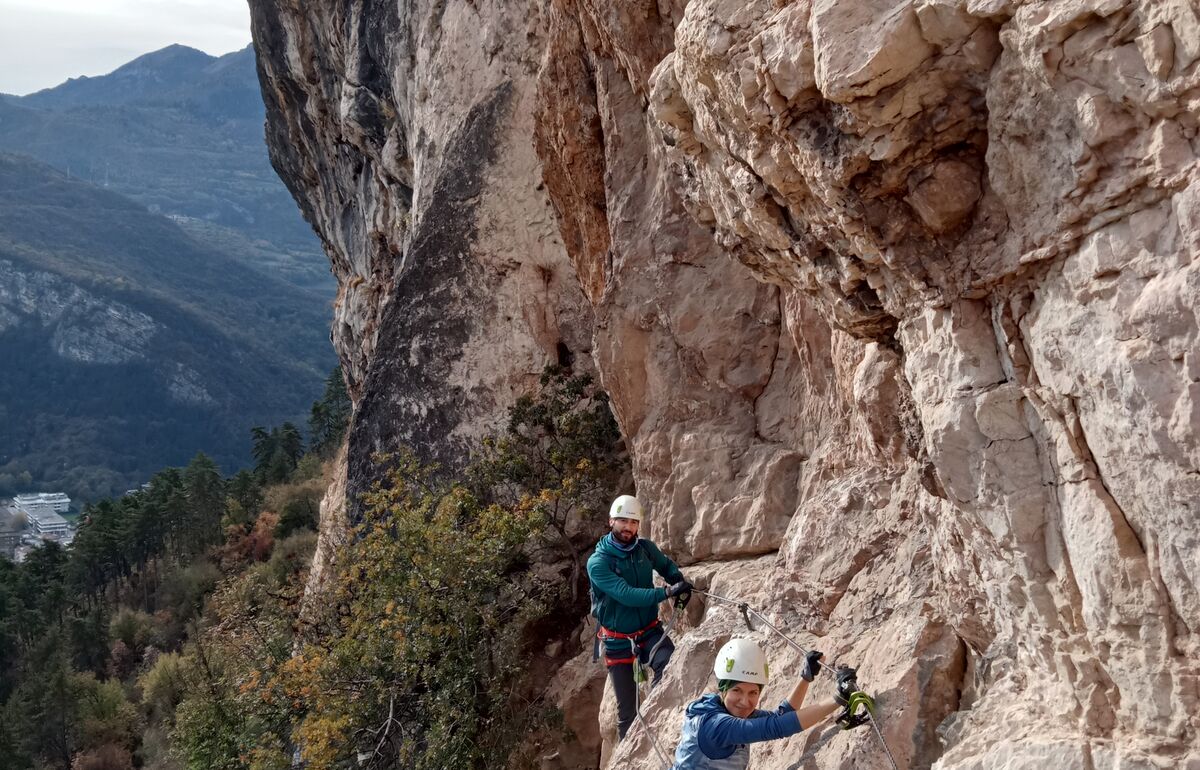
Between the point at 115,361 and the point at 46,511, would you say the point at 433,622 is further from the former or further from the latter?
the point at 115,361

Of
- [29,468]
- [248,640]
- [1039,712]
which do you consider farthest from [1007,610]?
[29,468]

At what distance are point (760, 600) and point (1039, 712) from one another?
7.93ft

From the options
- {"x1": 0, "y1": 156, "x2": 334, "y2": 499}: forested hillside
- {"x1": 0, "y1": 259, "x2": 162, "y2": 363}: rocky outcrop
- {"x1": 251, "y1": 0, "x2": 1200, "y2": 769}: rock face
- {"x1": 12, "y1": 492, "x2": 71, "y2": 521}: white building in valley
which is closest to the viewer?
{"x1": 251, "y1": 0, "x2": 1200, "y2": 769}: rock face

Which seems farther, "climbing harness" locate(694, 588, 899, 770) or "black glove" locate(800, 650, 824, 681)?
"black glove" locate(800, 650, 824, 681)

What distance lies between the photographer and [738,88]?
5062 millimetres

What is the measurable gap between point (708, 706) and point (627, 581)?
2064 mm

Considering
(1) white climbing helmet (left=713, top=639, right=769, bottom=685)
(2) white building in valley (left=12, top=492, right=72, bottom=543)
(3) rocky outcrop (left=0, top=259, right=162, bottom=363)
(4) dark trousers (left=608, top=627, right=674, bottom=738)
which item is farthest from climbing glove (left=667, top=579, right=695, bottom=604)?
(3) rocky outcrop (left=0, top=259, right=162, bottom=363)

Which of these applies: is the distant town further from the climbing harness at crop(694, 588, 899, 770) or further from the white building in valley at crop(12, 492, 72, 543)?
the climbing harness at crop(694, 588, 899, 770)

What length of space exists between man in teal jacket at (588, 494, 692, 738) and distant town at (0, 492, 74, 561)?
82.7 m

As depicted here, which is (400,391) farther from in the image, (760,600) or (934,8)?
(934,8)

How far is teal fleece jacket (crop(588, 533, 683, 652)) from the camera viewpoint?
7059 millimetres

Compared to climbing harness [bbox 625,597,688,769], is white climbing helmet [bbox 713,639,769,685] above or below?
above

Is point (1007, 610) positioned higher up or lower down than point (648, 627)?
higher up

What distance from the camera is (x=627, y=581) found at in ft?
24.1
